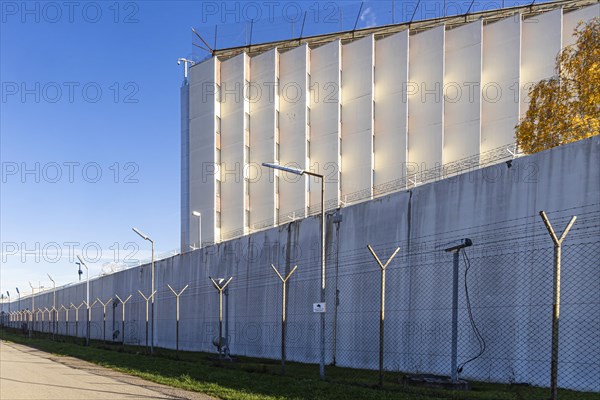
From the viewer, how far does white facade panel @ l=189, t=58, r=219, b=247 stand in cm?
4734

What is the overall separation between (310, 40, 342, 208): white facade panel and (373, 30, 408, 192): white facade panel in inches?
117

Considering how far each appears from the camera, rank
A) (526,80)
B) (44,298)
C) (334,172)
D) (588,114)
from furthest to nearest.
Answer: (44,298) → (334,172) → (526,80) → (588,114)

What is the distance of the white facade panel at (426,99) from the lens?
38.3 meters

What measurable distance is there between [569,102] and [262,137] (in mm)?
24989

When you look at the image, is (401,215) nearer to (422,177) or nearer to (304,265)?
(304,265)

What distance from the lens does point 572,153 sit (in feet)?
47.1

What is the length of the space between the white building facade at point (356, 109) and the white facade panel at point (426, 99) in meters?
0.08

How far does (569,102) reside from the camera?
85.4 ft

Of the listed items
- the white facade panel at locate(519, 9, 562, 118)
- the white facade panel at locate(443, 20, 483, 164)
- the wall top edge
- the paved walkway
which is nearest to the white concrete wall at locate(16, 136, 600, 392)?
the paved walkway

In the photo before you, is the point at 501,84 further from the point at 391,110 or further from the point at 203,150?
the point at 203,150

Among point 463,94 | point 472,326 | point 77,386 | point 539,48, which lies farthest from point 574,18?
point 77,386

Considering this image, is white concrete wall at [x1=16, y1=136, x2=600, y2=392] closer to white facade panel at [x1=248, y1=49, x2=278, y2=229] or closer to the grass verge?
the grass verge

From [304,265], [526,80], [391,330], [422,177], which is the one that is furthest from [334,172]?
[391,330]

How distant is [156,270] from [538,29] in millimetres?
34129
